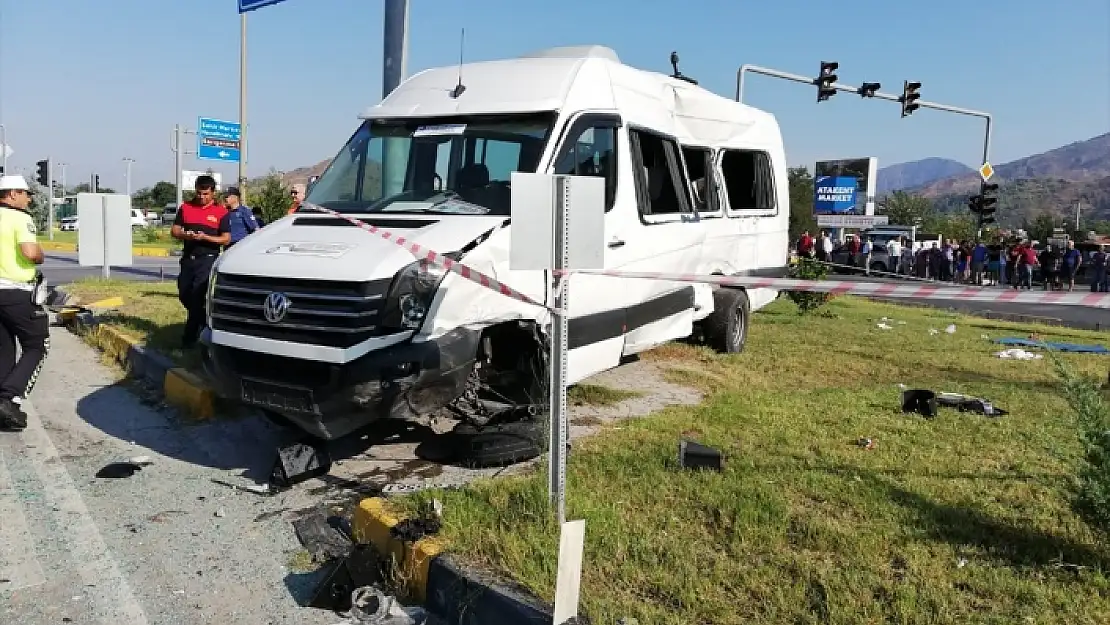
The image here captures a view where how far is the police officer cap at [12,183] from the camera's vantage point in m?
6.23

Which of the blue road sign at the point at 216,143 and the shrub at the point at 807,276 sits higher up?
the blue road sign at the point at 216,143

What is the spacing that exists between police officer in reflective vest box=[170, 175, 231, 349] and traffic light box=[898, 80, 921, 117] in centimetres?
1973

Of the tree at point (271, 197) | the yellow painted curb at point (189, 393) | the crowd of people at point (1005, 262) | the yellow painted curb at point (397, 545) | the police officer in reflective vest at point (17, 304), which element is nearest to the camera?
the yellow painted curb at point (397, 545)

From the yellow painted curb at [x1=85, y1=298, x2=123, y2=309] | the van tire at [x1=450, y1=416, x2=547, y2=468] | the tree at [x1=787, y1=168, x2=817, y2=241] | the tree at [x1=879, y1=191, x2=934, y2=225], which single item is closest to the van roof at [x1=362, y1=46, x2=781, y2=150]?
the van tire at [x1=450, y1=416, x2=547, y2=468]

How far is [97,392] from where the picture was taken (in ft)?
24.2

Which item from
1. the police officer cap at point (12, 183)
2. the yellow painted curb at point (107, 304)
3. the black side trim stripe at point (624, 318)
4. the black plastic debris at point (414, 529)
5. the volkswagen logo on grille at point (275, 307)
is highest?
the police officer cap at point (12, 183)

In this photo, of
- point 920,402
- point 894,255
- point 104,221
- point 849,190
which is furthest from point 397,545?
point 849,190

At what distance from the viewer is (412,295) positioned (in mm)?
4648

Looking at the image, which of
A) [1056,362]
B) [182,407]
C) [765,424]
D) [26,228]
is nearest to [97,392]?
[182,407]

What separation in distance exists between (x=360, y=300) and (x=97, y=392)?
4223 millimetres

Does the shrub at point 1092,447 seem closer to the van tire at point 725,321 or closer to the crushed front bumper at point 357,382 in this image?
the crushed front bumper at point 357,382

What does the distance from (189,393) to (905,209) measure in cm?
7418

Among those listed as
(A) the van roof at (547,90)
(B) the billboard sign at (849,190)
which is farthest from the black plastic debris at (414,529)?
(B) the billboard sign at (849,190)

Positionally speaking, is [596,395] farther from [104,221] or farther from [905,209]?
[905,209]
